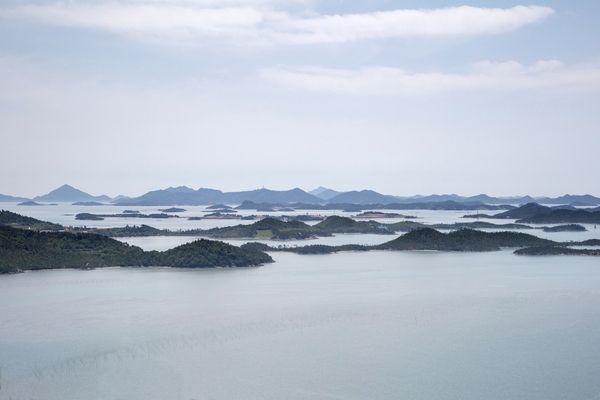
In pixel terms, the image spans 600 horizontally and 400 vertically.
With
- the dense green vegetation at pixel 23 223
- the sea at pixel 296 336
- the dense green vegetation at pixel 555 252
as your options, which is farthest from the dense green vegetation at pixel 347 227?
the sea at pixel 296 336

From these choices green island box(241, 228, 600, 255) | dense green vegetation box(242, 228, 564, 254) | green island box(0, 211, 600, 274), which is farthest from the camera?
dense green vegetation box(242, 228, 564, 254)

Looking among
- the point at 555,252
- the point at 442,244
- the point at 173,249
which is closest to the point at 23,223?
the point at 173,249

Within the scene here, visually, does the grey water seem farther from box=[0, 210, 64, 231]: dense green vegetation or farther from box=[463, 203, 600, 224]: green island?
box=[463, 203, 600, 224]: green island

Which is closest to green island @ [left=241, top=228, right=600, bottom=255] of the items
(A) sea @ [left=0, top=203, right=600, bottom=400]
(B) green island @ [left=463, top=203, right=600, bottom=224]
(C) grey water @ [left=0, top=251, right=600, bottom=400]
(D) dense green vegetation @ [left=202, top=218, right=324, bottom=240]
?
(D) dense green vegetation @ [left=202, top=218, right=324, bottom=240]

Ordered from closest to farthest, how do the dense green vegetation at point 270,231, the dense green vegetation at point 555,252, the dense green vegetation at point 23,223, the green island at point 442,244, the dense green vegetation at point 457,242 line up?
the dense green vegetation at point 555,252
the green island at point 442,244
the dense green vegetation at point 457,242
the dense green vegetation at point 23,223
the dense green vegetation at point 270,231

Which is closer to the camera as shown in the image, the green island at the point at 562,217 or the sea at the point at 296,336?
the sea at the point at 296,336

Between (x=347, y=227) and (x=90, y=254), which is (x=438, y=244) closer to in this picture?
(x=347, y=227)

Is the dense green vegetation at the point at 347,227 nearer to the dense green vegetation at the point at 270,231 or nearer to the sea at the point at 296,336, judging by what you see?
the dense green vegetation at the point at 270,231
